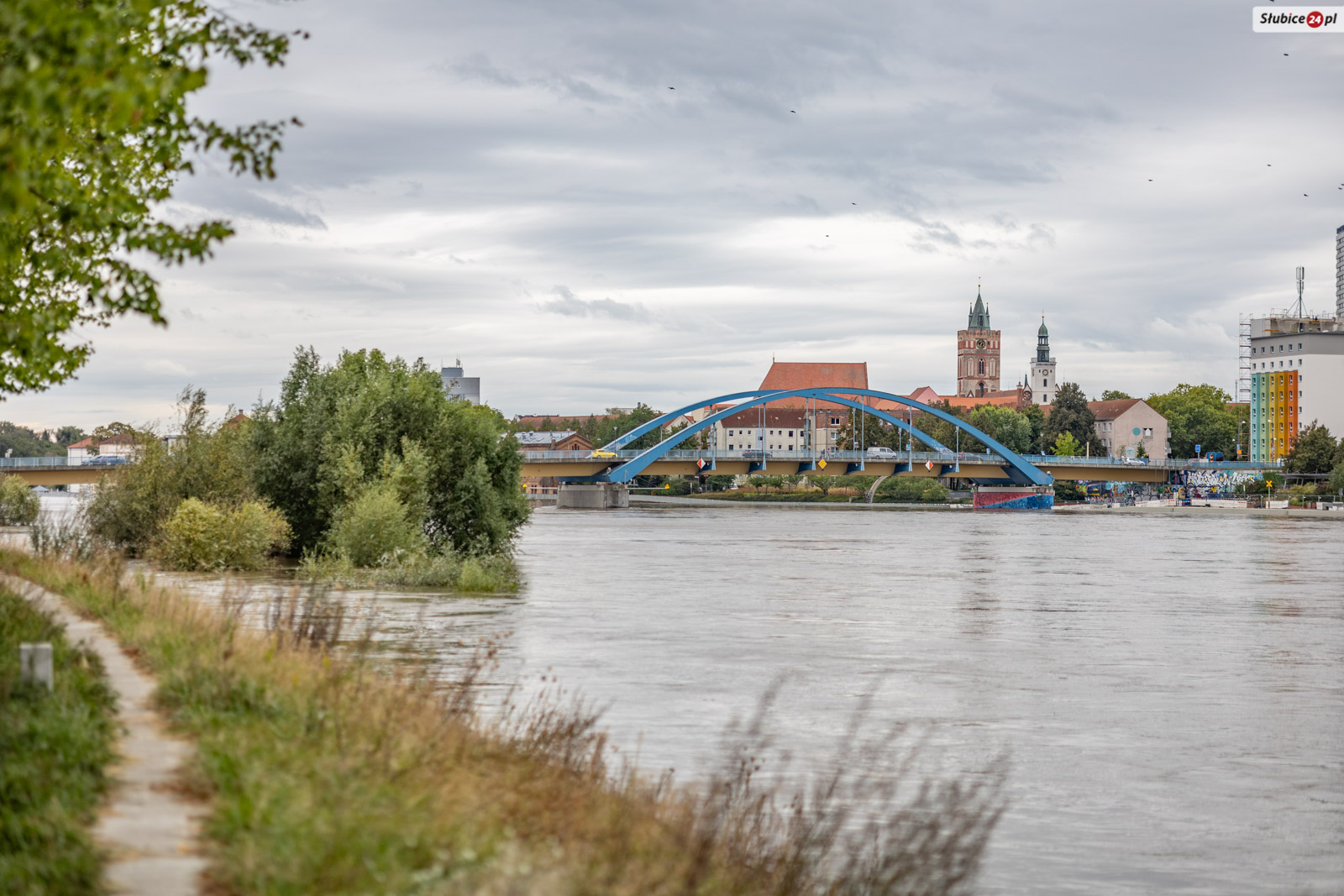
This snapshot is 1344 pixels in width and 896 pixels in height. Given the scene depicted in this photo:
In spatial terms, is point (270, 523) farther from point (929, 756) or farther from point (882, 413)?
point (882, 413)

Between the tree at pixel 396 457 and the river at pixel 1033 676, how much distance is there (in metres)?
2.68

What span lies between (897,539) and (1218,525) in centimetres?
3472

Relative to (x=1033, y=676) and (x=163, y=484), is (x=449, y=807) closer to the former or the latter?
(x=1033, y=676)

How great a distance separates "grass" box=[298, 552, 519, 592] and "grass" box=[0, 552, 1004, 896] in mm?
19347

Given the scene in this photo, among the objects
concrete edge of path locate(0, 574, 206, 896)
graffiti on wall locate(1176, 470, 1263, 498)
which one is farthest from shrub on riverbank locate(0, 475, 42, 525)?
graffiti on wall locate(1176, 470, 1263, 498)

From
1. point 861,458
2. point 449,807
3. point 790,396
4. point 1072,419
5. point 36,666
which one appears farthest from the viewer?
point 1072,419

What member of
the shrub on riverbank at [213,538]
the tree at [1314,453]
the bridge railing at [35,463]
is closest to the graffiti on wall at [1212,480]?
the tree at [1314,453]

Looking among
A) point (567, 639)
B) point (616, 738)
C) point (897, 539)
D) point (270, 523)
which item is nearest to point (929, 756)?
point (616, 738)

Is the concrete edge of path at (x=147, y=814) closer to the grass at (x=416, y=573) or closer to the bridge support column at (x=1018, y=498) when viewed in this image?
the grass at (x=416, y=573)

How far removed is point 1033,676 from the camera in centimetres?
2120

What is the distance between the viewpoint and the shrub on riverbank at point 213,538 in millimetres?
32875

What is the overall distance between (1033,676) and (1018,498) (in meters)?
115

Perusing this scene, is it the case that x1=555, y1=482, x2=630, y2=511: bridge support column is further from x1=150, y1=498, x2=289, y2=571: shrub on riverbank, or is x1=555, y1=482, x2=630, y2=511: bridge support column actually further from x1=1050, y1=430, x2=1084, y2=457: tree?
x1=150, y1=498, x2=289, y2=571: shrub on riverbank

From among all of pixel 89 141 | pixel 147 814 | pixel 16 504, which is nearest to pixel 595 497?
pixel 16 504
